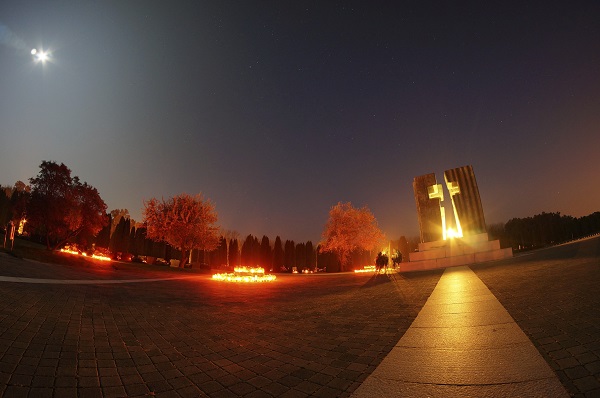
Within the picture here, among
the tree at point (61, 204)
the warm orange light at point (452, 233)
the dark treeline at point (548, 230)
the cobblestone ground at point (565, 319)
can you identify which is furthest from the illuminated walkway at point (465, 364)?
the dark treeline at point (548, 230)

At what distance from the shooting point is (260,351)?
4242 mm

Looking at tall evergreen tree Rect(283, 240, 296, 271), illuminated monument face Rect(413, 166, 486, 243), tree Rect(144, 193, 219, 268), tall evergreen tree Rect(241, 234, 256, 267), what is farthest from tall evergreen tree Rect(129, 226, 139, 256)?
illuminated monument face Rect(413, 166, 486, 243)

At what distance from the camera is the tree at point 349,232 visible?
4298 centimetres

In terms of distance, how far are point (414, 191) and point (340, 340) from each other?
20.7m

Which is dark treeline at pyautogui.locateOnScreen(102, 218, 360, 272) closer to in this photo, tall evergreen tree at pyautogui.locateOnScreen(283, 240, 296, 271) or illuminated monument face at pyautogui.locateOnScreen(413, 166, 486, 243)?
tall evergreen tree at pyautogui.locateOnScreen(283, 240, 296, 271)

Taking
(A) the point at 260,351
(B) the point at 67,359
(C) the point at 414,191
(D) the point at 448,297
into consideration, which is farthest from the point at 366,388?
(C) the point at 414,191

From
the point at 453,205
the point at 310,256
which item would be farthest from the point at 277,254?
the point at 453,205

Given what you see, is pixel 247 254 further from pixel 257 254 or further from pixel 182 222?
pixel 182 222

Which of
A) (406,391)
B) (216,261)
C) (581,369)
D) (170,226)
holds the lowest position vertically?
(216,261)

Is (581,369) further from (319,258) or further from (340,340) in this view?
(319,258)

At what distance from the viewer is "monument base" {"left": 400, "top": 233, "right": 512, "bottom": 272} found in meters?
19.1

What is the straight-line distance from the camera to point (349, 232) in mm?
43219

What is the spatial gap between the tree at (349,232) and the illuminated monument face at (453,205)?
20.9m

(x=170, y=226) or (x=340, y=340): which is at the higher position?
(x=170, y=226)
